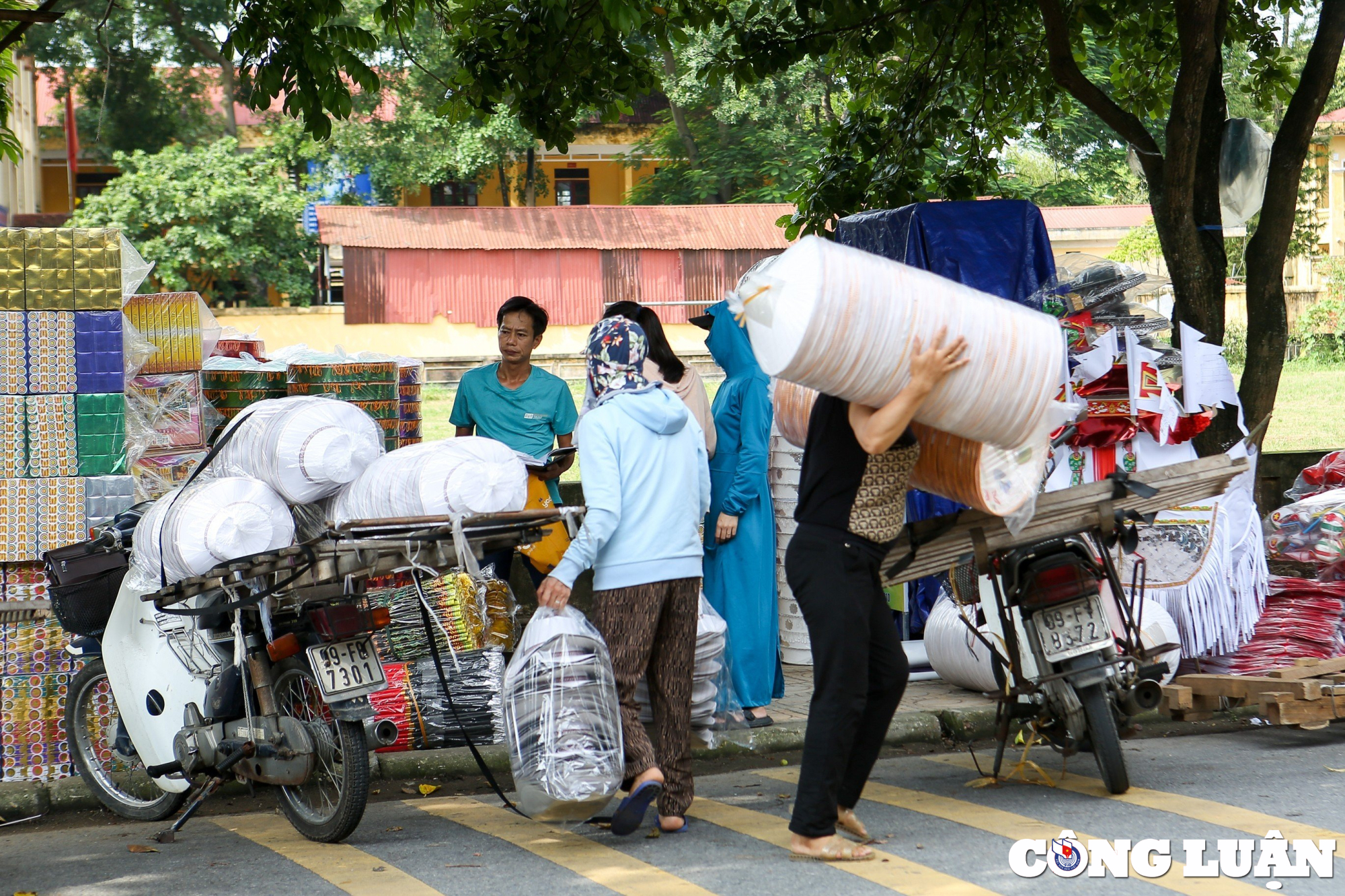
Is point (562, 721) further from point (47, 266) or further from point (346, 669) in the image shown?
point (47, 266)

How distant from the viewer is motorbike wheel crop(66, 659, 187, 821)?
551cm

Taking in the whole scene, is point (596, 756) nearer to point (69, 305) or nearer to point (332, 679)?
point (332, 679)

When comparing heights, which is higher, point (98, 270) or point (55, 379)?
point (98, 270)

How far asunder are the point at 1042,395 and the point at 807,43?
5.08 m

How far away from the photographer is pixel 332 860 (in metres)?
4.48

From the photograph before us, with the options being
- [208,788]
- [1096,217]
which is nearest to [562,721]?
[208,788]

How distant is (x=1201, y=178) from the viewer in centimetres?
785

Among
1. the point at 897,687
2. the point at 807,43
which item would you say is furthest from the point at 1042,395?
the point at 807,43

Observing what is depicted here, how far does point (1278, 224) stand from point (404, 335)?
86.4 ft

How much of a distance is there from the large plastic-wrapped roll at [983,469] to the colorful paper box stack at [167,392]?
359cm

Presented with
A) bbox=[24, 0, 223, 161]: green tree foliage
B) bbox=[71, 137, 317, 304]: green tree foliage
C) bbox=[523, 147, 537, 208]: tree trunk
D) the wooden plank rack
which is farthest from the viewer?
bbox=[523, 147, 537, 208]: tree trunk

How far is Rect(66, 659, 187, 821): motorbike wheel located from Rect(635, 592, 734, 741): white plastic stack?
218 cm

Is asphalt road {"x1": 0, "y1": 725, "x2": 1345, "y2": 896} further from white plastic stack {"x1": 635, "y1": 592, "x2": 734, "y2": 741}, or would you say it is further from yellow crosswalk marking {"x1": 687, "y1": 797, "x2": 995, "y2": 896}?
white plastic stack {"x1": 635, "y1": 592, "x2": 734, "y2": 741}

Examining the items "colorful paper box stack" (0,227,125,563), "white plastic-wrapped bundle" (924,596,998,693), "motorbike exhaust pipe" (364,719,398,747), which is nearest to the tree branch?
"white plastic-wrapped bundle" (924,596,998,693)
